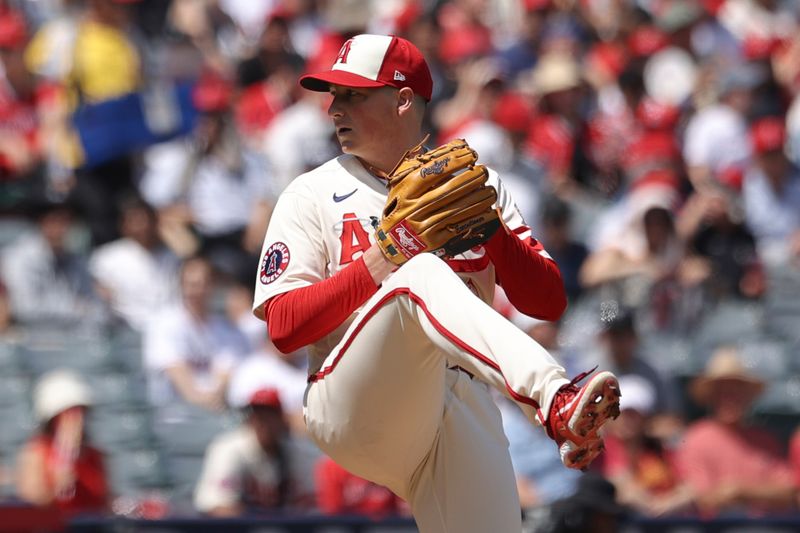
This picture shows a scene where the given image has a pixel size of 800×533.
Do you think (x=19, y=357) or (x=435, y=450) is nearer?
(x=435, y=450)

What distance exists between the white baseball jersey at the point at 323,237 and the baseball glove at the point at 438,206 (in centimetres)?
24

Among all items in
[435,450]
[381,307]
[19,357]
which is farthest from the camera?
[19,357]

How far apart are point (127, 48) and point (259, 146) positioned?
1.12 meters

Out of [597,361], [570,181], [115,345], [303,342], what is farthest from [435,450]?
[570,181]

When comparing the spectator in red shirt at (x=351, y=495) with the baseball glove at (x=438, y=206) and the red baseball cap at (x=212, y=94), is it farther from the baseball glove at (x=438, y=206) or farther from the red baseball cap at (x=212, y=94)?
the red baseball cap at (x=212, y=94)

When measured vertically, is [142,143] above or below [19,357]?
above

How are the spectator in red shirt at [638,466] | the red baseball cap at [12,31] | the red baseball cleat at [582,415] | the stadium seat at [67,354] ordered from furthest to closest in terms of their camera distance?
the red baseball cap at [12,31]
the stadium seat at [67,354]
the spectator in red shirt at [638,466]
the red baseball cleat at [582,415]

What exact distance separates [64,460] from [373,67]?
344 centimetres

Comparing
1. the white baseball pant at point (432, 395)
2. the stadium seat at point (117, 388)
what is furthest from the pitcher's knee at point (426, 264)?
the stadium seat at point (117, 388)

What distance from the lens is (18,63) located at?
1012 centimetres

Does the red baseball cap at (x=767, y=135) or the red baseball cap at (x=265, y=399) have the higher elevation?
the red baseball cap at (x=767, y=135)

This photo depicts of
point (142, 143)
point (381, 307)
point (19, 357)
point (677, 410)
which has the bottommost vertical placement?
point (677, 410)

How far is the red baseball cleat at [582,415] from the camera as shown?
Answer: 3523 millimetres

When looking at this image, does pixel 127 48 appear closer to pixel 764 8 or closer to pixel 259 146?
pixel 259 146
